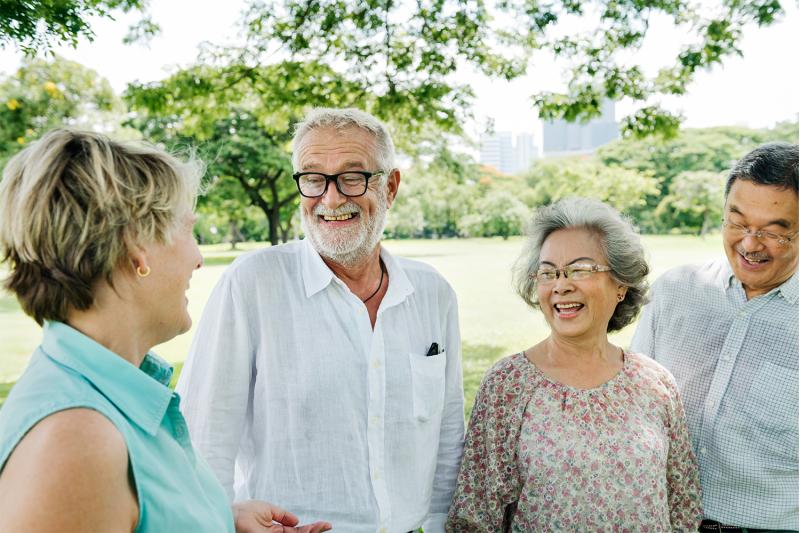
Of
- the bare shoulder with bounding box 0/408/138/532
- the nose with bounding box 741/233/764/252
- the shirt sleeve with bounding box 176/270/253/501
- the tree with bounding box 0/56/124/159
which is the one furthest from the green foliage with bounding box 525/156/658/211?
the bare shoulder with bounding box 0/408/138/532

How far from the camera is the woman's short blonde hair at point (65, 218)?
1.10m

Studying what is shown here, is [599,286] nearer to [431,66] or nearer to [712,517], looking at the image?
[712,517]

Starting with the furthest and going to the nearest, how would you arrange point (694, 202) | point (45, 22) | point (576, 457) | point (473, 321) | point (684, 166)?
point (684, 166) → point (694, 202) → point (473, 321) → point (45, 22) → point (576, 457)

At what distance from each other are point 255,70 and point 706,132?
175 ft

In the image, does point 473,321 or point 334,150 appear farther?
point 473,321

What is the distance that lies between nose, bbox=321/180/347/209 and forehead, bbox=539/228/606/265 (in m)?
0.74

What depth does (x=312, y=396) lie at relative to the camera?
2145 mm

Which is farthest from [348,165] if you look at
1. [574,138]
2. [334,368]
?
[574,138]

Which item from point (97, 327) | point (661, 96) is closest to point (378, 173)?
point (97, 327)

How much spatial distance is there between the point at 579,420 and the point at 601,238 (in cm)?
65

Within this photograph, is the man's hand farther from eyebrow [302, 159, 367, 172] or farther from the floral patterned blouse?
eyebrow [302, 159, 367, 172]

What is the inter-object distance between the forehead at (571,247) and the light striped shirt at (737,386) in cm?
41

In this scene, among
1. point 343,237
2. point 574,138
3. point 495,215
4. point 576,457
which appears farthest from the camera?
point 574,138

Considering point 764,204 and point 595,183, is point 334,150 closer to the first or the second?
point 764,204
